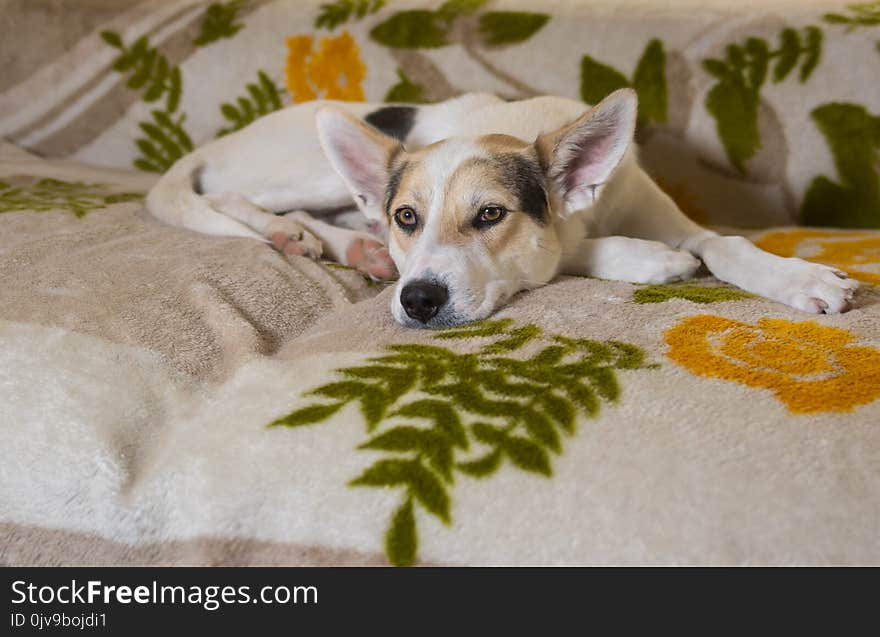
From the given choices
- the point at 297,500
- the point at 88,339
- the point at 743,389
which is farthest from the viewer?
the point at 88,339

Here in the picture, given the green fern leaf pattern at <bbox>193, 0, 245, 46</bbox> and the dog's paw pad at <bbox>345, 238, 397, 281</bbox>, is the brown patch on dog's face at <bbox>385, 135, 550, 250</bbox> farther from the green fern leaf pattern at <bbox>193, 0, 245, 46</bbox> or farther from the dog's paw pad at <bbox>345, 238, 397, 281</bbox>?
the green fern leaf pattern at <bbox>193, 0, 245, 46</bbox>

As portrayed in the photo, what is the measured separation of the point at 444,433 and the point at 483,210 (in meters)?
0.78

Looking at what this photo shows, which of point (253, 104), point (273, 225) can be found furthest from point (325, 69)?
point (273, 225)

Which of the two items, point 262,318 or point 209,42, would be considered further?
point 209,42

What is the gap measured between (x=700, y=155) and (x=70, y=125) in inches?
111

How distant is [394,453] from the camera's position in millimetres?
1231

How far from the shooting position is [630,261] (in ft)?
6.61

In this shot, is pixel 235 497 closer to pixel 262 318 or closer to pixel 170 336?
pixel 170 336

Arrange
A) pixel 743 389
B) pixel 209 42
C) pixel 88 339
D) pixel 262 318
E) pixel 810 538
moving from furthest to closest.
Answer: pixel 209 42 → pixel 262 318 → pixel 88 339 → pixel 743 389 → pixel 810 538

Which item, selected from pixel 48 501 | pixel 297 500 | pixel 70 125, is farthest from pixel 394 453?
pixel 70 125

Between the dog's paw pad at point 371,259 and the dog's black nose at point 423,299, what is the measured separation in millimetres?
524

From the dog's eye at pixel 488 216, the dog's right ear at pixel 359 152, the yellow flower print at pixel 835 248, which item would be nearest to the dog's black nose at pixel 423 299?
the dog's eye at pixel 488 216

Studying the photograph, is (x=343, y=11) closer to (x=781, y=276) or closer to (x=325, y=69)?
(x=325, y=69)
